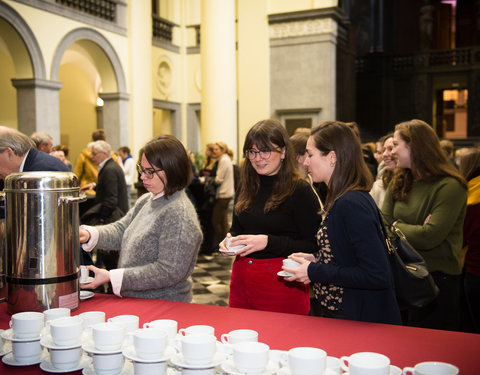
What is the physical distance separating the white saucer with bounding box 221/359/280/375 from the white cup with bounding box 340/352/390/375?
0.17 m

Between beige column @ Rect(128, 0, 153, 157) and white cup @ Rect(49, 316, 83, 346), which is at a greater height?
beige column @ Rect(128, 0, 153, 157)

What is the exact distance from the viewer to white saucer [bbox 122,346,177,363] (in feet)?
4.29

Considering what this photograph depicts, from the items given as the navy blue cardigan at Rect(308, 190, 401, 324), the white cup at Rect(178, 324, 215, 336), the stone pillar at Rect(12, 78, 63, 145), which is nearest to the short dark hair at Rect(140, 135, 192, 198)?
the navy blue cardigan at Rect(308, 190, 401, 324)

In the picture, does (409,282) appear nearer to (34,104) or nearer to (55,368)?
(55,368)

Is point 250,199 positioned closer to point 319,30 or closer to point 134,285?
point 134,285

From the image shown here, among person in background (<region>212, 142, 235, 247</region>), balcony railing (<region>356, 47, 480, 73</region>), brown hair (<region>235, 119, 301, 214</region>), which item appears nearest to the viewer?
brown hair (<region>235, 119, 301, 214</region>)

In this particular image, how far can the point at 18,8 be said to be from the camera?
9.38 meters

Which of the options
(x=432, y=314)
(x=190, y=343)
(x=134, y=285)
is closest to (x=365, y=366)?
(x=190, y=343)

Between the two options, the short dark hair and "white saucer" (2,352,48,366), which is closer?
"white saucer" (2,352,48,366)

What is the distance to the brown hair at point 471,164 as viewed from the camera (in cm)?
345

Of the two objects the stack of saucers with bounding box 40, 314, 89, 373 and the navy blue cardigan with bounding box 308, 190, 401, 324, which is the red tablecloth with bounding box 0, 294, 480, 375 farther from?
the navy blue cardigan with bounding box 308, 190, 401, 324

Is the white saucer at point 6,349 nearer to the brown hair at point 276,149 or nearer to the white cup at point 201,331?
the white cup at point 201,331

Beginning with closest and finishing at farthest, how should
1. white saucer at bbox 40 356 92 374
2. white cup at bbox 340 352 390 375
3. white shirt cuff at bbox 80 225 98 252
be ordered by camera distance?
white cup at bbox 340 352 390 375, white saucer at bbox 40 356 92 374, white shirt cuff at bbox 80 225 98 252

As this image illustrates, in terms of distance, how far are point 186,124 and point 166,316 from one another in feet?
45.4
